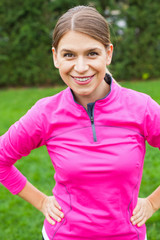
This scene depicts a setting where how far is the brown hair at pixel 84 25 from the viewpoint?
1.49 metres

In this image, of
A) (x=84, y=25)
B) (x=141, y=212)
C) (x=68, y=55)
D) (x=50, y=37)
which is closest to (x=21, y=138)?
(x=68, y=55)

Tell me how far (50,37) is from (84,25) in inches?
395

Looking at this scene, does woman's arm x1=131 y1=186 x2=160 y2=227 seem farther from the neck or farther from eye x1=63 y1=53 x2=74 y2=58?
eye x1=63 y1=53 x2=74 y2=58

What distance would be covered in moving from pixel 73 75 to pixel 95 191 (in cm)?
56

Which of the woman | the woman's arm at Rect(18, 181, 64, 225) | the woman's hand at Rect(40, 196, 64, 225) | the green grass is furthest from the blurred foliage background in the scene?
the woman

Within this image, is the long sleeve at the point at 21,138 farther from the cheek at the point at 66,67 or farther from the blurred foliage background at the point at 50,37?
the blurred foliage background at the point at 50,37

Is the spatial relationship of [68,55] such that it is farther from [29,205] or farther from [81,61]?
[29,205]

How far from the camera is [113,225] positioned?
5.22 feet

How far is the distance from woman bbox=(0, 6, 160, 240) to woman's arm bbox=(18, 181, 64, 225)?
4cm

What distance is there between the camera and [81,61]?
58.9 inches

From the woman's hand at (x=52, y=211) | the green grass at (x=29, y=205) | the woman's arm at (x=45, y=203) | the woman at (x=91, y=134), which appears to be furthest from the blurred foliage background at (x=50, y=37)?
the woman at (x=91, y=134)

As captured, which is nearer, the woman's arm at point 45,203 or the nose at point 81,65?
the nose at point 81,65

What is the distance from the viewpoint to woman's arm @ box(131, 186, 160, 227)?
168cm

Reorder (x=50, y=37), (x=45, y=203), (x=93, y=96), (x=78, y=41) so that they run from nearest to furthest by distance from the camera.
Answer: (x=78, y=41) < (x=93, y=96) < (x=45, y=203) < (x=50, y=37)
